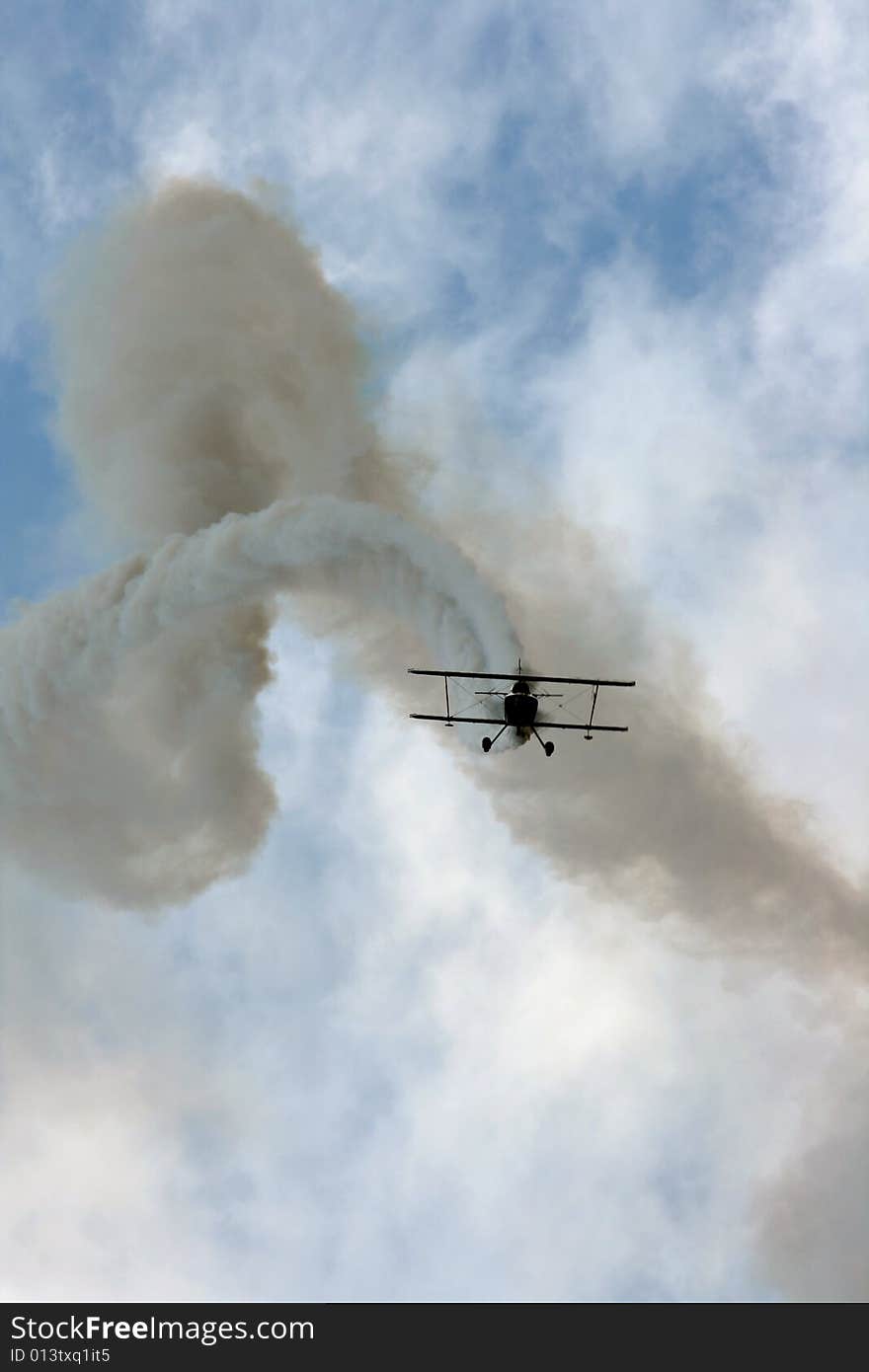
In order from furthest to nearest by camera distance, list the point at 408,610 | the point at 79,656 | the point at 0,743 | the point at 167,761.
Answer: the point at 167,761 → the point at 0,743 → the point at 79,656 → the point at 408,610

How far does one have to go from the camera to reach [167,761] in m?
87.8

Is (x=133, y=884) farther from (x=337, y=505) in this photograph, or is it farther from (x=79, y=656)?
(x=337, y=505)

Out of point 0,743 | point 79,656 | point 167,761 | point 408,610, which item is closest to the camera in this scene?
point 408,610

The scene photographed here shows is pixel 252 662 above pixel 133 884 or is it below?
above

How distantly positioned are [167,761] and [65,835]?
8.68 meters

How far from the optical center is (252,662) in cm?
8456

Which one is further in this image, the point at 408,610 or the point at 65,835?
the point at 65,835

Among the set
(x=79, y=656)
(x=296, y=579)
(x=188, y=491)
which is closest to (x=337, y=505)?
(x=296, y=579)

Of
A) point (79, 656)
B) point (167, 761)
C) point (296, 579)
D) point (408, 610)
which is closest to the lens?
point (408, 610)

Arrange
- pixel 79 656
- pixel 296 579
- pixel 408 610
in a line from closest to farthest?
pixel 408 610 < pixel 296 579 < pixel 79 656
